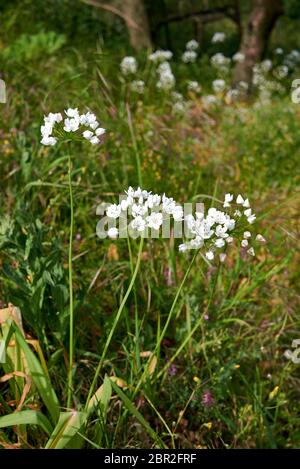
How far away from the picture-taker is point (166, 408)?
2.30 m

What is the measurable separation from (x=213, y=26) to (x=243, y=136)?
786 cm

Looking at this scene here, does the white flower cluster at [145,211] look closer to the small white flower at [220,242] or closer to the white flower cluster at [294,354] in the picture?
the small white flower at [220,242]

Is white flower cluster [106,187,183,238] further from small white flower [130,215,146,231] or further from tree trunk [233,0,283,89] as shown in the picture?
tree trunk [233,0,283,89]

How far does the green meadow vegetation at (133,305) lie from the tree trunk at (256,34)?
261cm

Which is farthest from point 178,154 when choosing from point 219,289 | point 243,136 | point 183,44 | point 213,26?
point 213,26

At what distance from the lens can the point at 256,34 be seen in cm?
647

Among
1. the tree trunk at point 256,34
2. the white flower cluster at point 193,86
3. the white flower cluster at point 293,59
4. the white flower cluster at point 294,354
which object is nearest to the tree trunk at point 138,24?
the tree trunk at point 256,34

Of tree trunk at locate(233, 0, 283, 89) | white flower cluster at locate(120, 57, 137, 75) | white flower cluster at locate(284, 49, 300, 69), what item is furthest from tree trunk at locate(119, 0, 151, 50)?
white flower cluster at locate(120, 57, 137, 75)

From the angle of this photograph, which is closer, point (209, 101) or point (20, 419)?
point (20, 419)

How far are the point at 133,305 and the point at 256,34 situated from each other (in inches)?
184

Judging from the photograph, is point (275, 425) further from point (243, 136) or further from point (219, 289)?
point (243, 136)

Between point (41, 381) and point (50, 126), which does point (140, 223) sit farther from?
point (41, 381)

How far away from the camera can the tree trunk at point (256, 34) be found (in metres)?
6.34

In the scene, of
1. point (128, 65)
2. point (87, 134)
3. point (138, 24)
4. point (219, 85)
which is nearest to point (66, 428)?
point (87, 134)
